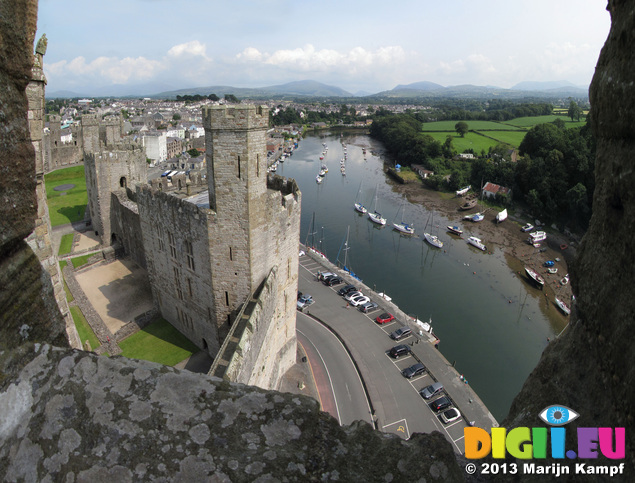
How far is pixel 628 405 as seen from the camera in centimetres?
238

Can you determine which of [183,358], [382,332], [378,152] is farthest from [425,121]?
[183,358]

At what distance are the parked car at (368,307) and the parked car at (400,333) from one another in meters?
3.37

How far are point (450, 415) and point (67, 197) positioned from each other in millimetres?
47025

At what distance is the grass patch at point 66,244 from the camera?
101 feet

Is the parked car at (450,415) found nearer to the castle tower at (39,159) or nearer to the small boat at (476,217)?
the castle tower at (39,159)

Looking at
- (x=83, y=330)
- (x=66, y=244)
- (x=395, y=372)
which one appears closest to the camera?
(x=83, y=330)

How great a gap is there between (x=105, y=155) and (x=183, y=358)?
64.0 feet

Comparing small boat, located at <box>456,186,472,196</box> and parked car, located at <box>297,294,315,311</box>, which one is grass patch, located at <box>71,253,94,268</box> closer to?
parked car, located at <box>297,294,315,311</box>

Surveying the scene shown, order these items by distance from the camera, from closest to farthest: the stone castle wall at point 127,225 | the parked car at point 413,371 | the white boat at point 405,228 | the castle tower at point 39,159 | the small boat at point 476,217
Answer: the castle tower at point 39,159 < the parked car at point 413,371 < the stone castle wall at point 127,225 < the white boat at point 405,228 < the small boat at point 476,217

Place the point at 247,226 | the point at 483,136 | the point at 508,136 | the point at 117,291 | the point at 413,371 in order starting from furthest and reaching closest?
the point at 483,136
the point at 508,136
the point at 117,291
the point at 413,371
the point at 247,226

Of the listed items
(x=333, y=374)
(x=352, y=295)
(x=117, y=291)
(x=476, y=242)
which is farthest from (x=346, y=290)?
(x=476, y=242)

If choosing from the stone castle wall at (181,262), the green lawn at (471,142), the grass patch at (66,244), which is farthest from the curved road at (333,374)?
the green lawn at (471,142)

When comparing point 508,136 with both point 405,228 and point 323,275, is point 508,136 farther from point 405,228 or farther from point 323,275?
point 323,275

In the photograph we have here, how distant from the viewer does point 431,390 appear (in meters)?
22.2
